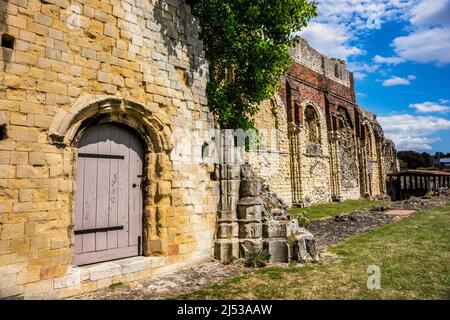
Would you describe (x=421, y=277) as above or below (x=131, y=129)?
below

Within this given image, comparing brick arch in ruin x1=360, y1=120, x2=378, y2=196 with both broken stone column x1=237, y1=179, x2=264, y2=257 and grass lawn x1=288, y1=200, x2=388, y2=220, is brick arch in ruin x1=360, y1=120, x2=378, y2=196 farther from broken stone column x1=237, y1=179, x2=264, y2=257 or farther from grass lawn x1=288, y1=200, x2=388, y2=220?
broken stone column x1=237, y1=179, x2=264, y2=257

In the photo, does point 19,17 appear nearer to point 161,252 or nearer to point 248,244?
point 161,252

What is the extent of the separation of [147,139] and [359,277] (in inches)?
164

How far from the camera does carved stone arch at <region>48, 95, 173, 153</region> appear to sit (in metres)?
4.21

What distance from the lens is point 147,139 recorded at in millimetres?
5355

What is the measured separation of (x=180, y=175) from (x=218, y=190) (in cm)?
102

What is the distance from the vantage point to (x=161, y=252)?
521cm

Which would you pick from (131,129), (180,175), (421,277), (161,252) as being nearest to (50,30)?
(131,129)

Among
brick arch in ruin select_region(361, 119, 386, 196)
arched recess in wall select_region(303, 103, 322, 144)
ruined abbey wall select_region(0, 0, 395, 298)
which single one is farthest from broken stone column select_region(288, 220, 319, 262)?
brick arch in ruin select_region(361, 119, 386, 196)

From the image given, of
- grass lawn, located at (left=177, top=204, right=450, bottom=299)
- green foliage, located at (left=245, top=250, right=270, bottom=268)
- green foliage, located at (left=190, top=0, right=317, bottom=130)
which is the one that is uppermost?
green foliage, located at (left=190, top=0, right=317, bottom=130)

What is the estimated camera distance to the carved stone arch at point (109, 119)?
4.21m

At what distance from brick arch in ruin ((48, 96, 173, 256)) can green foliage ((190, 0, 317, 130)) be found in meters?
1.63

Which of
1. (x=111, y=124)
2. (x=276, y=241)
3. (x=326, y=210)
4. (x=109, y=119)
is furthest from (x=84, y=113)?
(x=326, y=210)

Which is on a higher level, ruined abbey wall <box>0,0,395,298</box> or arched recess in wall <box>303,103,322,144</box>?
arched recess in wall <box>303,103,322,144</box>
